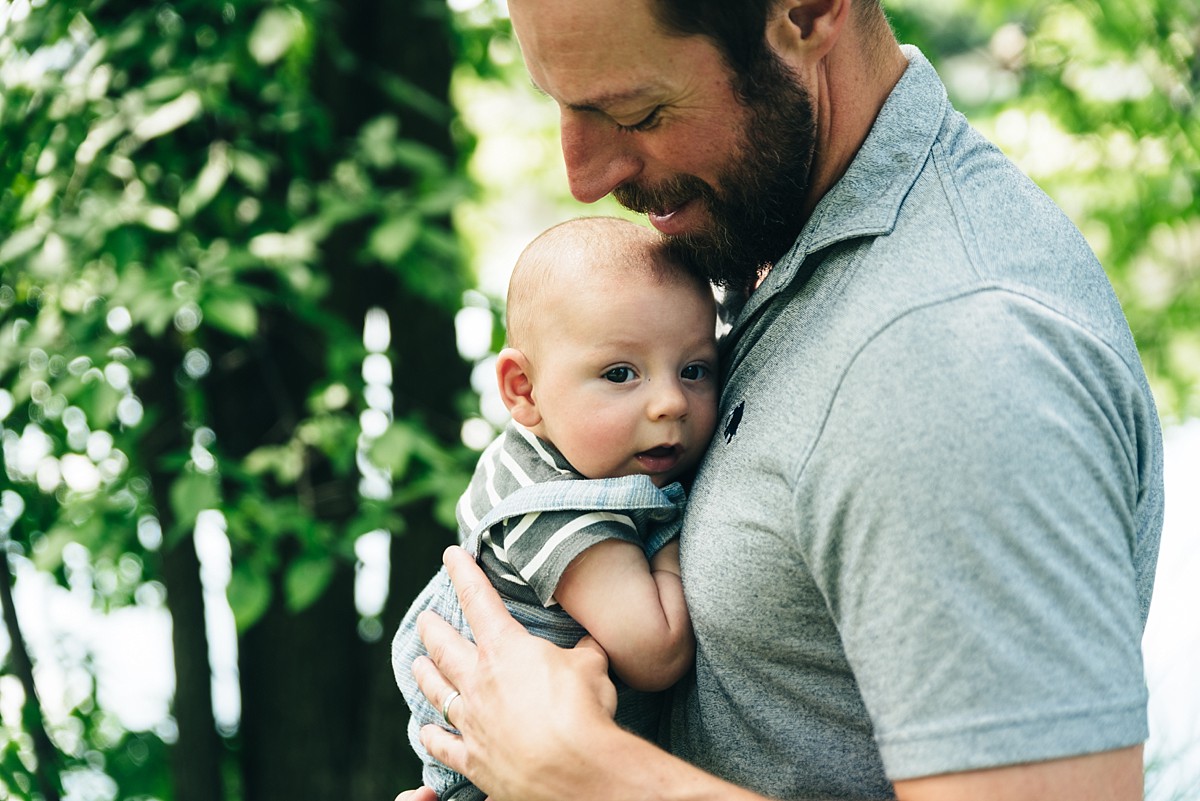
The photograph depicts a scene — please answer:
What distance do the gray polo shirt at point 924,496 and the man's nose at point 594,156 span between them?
0.27 metres

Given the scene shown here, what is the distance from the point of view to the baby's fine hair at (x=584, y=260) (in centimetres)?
163

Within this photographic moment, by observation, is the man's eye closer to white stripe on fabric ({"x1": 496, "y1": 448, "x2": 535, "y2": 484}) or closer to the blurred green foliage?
white stripe on fabric ({"x1": 496, "y1": 448, "x2": 535, "y2": 484})

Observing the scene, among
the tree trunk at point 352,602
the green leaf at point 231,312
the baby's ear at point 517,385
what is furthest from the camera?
the tree trunk at point 352,602

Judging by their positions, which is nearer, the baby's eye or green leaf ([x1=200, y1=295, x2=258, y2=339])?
the baby's eye

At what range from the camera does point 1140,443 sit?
4.13 feet

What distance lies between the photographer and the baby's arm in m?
1.46

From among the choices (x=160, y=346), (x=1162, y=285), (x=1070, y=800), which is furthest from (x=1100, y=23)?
(x=1070, y=800)

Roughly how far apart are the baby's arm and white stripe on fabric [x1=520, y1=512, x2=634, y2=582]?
3 centimetres

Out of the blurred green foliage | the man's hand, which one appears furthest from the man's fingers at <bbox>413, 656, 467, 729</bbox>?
the blurred green foliage

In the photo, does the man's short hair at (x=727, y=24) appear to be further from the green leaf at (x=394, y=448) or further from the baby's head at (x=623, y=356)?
the green leaf at (x=394, y=448)

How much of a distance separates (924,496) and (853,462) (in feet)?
0.27

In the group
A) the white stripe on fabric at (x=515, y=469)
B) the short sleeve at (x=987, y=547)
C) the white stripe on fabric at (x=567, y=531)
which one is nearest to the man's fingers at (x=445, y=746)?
the white stripe on fabric at (x=567, y=531)

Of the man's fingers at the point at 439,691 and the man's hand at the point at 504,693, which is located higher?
the man's hand at the point at 504,693

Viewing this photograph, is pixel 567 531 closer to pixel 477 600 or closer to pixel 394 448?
pixel 477 600
